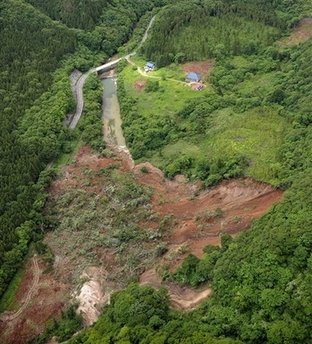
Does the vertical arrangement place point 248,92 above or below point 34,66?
below

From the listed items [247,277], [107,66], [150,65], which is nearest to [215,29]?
[150,65]

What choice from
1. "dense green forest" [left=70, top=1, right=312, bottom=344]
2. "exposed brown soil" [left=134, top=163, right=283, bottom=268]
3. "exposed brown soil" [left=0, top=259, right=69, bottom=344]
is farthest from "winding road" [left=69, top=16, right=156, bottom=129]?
"exposed brown soil" [left=0, top=259, right=69, bottom=344]

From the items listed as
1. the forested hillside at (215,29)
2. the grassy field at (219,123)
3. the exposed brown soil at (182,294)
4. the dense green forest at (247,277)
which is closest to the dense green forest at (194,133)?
the dense green forest at (247,277)

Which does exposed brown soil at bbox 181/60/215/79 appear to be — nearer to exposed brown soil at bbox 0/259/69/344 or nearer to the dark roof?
the dark roof

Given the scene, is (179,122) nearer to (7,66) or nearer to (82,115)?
(82,115)

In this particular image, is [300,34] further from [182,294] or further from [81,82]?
[182,294]

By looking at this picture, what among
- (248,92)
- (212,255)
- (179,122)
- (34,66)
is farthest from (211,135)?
(34,66)

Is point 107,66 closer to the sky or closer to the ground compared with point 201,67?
closer to the sky
